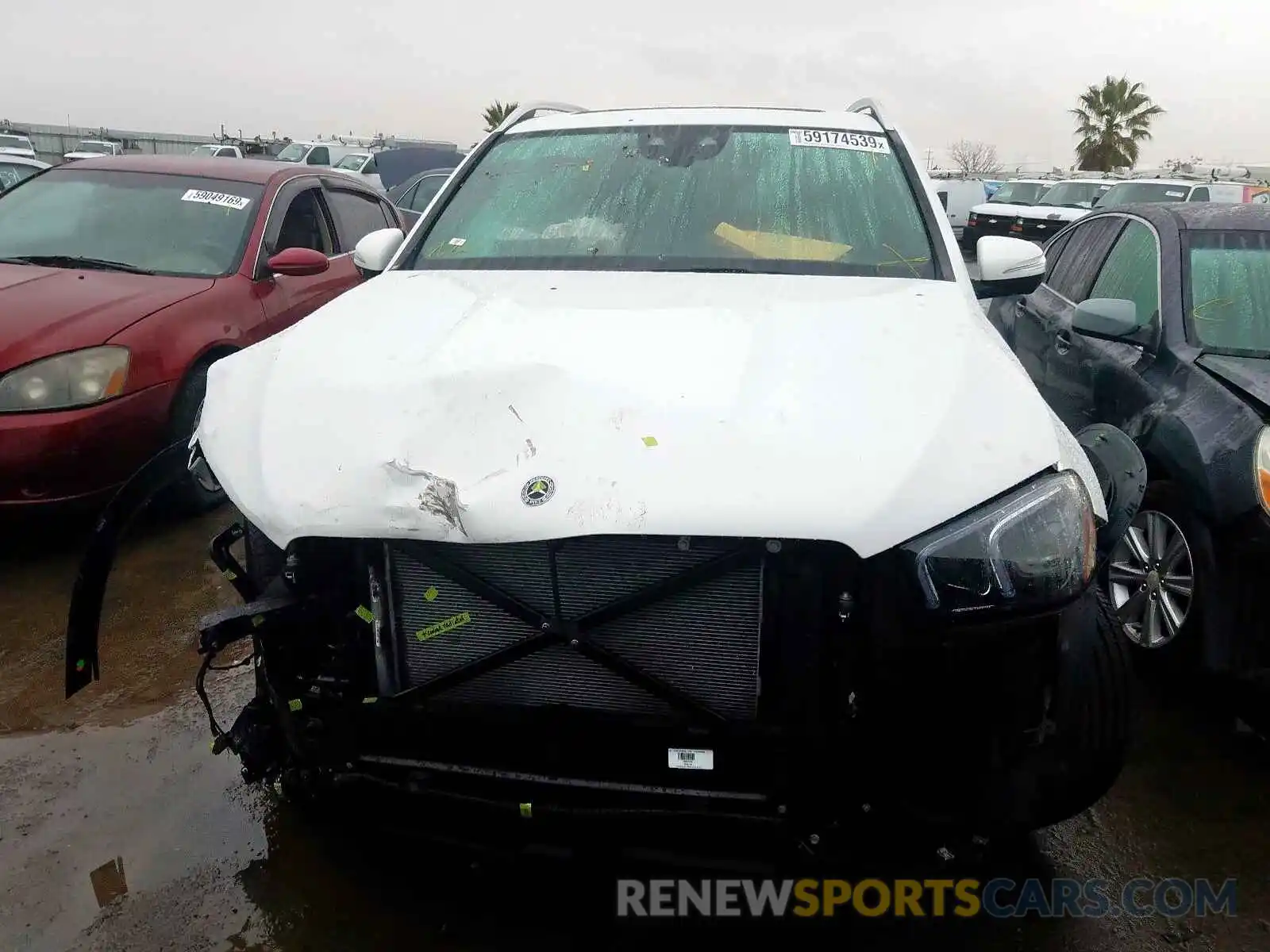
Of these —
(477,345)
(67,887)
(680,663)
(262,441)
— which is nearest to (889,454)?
(680,663)

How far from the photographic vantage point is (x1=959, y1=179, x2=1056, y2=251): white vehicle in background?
55.1 ft

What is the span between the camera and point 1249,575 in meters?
2.79

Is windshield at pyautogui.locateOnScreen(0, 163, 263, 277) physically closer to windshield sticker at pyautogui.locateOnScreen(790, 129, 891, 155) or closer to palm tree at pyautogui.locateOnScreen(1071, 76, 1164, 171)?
windshield sticker at pyautogui.locateOnScreen(790, 129, 891, 155)

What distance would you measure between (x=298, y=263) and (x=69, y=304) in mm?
1007

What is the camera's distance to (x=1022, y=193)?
19.7m

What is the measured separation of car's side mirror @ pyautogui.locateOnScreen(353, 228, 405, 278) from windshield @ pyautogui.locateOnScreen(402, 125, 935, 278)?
18 centimetres

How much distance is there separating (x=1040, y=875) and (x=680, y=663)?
3.90 ft

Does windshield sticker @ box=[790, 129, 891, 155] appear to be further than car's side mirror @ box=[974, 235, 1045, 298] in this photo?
Yes

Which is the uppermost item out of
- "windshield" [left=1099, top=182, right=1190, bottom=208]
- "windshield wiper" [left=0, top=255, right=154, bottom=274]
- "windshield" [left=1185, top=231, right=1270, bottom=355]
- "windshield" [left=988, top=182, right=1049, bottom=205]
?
"windshield wiper" [left=0, top=255, right=154, bottom=274]

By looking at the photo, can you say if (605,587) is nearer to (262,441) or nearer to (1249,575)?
(262,441)

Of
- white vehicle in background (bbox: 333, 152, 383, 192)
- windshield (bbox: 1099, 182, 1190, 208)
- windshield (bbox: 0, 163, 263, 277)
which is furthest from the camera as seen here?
white vehicle in background (bbox: 333, 152, 383, 192)

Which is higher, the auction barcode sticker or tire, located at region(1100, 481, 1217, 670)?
the auction barcode sticker

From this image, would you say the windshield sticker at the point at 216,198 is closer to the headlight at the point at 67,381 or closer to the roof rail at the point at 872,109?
the headlight at the point at 67,381

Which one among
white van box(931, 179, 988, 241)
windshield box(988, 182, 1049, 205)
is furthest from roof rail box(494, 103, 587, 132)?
white van box(931, 179, 988, 241)
